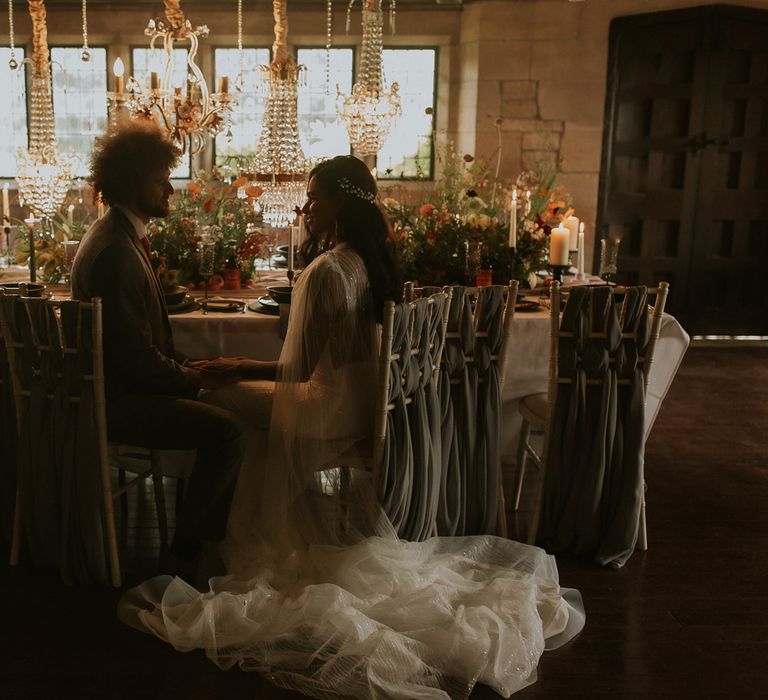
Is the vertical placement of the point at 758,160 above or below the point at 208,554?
above

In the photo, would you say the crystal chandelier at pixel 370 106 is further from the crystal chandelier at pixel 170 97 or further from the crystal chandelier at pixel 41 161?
the crystal chandelier at pixel 41 161

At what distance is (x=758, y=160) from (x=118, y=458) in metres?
5.92

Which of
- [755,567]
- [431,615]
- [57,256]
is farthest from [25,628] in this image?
[755,567]

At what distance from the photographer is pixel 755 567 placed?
11.0 ft

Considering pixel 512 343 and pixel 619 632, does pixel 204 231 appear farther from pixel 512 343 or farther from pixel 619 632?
pixel 619 632

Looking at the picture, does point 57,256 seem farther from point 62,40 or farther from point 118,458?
point 62,40

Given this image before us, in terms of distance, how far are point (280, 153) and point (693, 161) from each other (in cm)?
417

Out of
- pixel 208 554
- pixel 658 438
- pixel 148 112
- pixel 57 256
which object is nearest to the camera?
pixel 208 554

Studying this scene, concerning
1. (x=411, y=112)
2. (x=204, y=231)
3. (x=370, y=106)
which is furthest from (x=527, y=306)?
(x=411, y=112)

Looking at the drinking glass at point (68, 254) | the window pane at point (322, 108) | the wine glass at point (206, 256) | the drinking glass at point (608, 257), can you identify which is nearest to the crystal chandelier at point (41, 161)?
the drinking glass at point (68, 254)

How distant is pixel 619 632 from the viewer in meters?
2.86

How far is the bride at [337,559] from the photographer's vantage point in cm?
256

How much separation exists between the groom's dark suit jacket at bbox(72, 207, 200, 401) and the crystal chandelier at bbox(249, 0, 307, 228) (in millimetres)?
1450

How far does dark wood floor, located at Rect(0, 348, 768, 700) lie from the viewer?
8.28 feet
